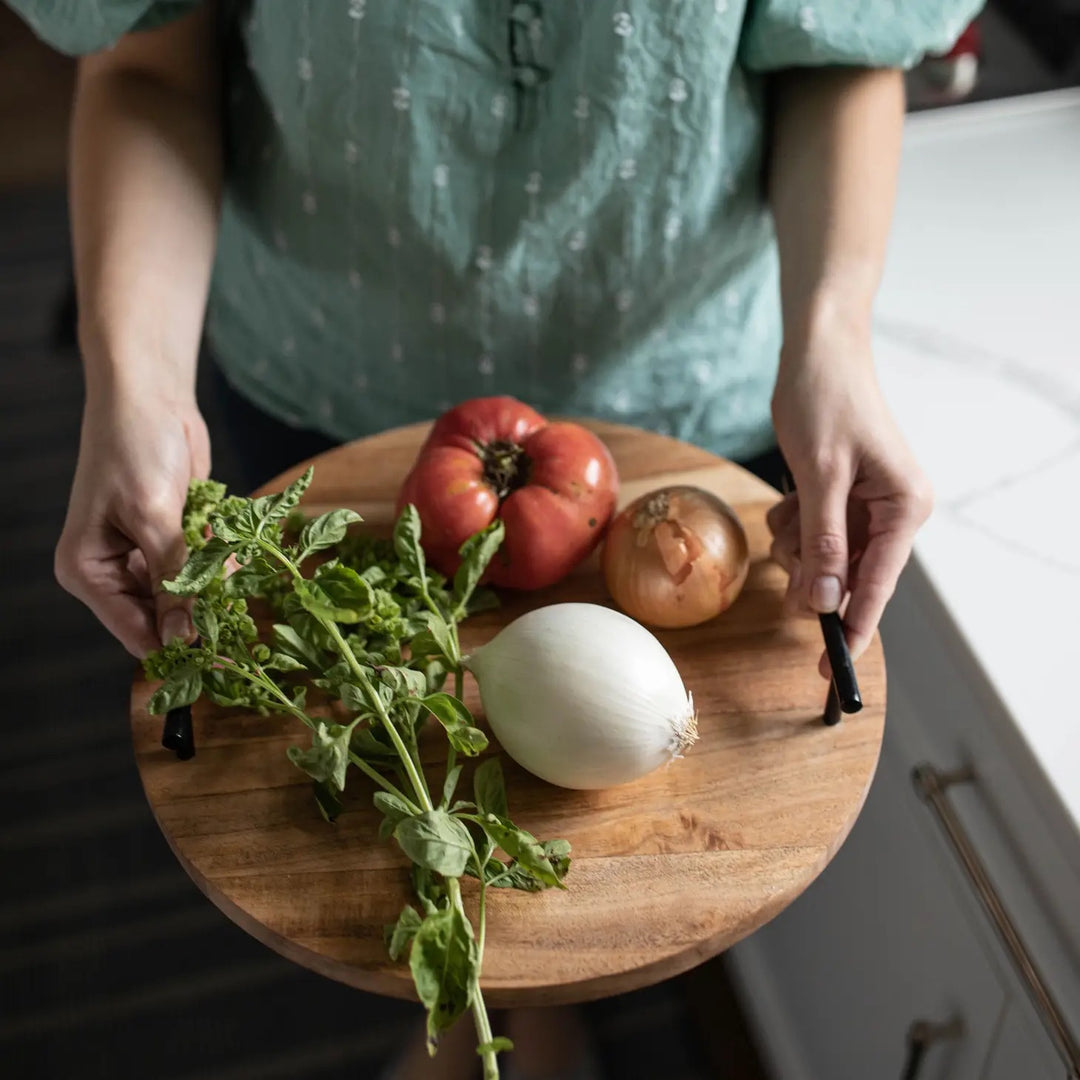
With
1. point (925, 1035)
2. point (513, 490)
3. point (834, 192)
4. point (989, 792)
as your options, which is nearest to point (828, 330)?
point (834, 192)

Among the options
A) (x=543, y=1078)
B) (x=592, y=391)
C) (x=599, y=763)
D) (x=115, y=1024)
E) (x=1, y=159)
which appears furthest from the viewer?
(x=1, y=159)

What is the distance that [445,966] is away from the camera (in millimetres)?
502

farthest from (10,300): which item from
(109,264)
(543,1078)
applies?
(543,1078)

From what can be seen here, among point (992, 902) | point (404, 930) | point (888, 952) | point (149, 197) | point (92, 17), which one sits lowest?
point (888, 952)

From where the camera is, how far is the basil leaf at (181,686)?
58 cm

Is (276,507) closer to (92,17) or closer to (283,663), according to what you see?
(283,663)

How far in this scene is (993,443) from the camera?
2.74 ft

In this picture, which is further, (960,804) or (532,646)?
(960,804)

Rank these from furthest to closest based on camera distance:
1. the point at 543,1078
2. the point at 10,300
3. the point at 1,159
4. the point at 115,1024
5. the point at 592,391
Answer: the point at 1,159
the point at 10,300
the point at 115,1024
the point at 543,1078
the point at 592,391

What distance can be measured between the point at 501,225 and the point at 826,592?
1.06 feet

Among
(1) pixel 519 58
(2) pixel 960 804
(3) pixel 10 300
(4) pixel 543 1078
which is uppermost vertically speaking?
(1) pixel 519 58

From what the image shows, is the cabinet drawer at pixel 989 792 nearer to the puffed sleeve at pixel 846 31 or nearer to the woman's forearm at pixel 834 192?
the woman's forearm at pixel 834 192

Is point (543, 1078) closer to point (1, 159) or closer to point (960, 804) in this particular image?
point (960, 804)

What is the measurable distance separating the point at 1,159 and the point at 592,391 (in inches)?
77.3
